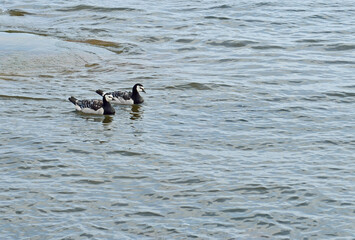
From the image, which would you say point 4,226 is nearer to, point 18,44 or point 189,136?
point 189,136

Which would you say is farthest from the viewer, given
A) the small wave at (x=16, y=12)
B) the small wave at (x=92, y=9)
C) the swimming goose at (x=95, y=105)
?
the small wave at (x=92, y=9)

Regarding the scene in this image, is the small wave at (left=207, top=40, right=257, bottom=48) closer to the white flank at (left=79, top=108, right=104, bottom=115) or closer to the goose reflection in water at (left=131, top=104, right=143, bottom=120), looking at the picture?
the goose reflection in water at (left=131, top=104, right=143, bottom=120)

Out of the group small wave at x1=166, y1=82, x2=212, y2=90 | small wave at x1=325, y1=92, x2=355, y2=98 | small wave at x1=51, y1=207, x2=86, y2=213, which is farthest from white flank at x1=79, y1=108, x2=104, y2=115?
small wave at x1=325, y1=92, x2=355, y2=98

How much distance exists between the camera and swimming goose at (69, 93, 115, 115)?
17.7 m

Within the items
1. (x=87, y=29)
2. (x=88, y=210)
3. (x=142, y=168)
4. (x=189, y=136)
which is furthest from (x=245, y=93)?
(x=87, y=29)

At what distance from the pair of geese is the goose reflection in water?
14cm

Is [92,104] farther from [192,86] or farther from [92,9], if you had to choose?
[92,9]

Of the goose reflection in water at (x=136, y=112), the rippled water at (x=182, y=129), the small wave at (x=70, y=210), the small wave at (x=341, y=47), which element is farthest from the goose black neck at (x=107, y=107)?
the small wave at (x=341, y=47)

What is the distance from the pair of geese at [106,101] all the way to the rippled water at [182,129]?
220 millimetres

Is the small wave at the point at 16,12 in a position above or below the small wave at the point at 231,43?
above

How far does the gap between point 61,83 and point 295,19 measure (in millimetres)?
12344

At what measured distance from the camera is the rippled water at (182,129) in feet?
38.8

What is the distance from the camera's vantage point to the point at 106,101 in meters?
17.9

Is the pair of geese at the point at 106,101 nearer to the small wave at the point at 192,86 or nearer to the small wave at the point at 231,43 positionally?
the small wave at the point at 192,86
